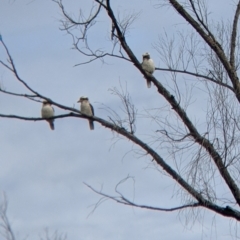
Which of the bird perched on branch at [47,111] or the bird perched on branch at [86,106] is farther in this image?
the bird perched on branch at [86,106]

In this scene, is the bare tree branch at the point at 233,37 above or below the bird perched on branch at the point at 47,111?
above

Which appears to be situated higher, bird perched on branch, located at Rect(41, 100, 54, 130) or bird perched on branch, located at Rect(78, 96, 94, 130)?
bird perched on branch, located at Rect(78, 96, 94, 130)

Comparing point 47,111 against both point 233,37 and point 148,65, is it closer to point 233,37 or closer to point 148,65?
point 148,65

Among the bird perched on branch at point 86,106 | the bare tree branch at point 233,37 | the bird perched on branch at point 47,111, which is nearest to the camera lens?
the bare tree branch at point 233,37

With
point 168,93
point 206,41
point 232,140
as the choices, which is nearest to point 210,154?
point 232,140

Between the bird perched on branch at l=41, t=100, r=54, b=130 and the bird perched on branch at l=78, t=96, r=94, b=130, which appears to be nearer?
the bird perched on branch at l=41, t=100, r=54, b=130

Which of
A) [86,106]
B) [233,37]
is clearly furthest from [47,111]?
[233,37]

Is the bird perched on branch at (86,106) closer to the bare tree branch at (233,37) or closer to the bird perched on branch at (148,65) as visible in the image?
the bird perched on branch at (148,65)

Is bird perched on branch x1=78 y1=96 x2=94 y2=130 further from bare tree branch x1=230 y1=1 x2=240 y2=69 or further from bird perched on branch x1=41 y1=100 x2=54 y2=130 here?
bare tree branch x1=230 y1=1 x2=240 y2=69

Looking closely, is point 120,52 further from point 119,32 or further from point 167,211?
point 167,211

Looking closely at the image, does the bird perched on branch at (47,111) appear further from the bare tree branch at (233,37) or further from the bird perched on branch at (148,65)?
the bare tree branch at (233,37)

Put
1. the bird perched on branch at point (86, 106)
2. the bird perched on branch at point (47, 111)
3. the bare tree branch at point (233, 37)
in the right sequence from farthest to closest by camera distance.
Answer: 1. the bird perched on branch at point (86, 106)
2. the bird perched on branch at point (47, 111)
3. the bare tree branch at point (233, 37)

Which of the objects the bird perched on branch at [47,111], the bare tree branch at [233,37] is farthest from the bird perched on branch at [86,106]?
the bare tree branch at [233,37]

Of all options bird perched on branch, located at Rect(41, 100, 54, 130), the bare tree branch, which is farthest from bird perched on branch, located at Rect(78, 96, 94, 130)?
the bare tree branch
